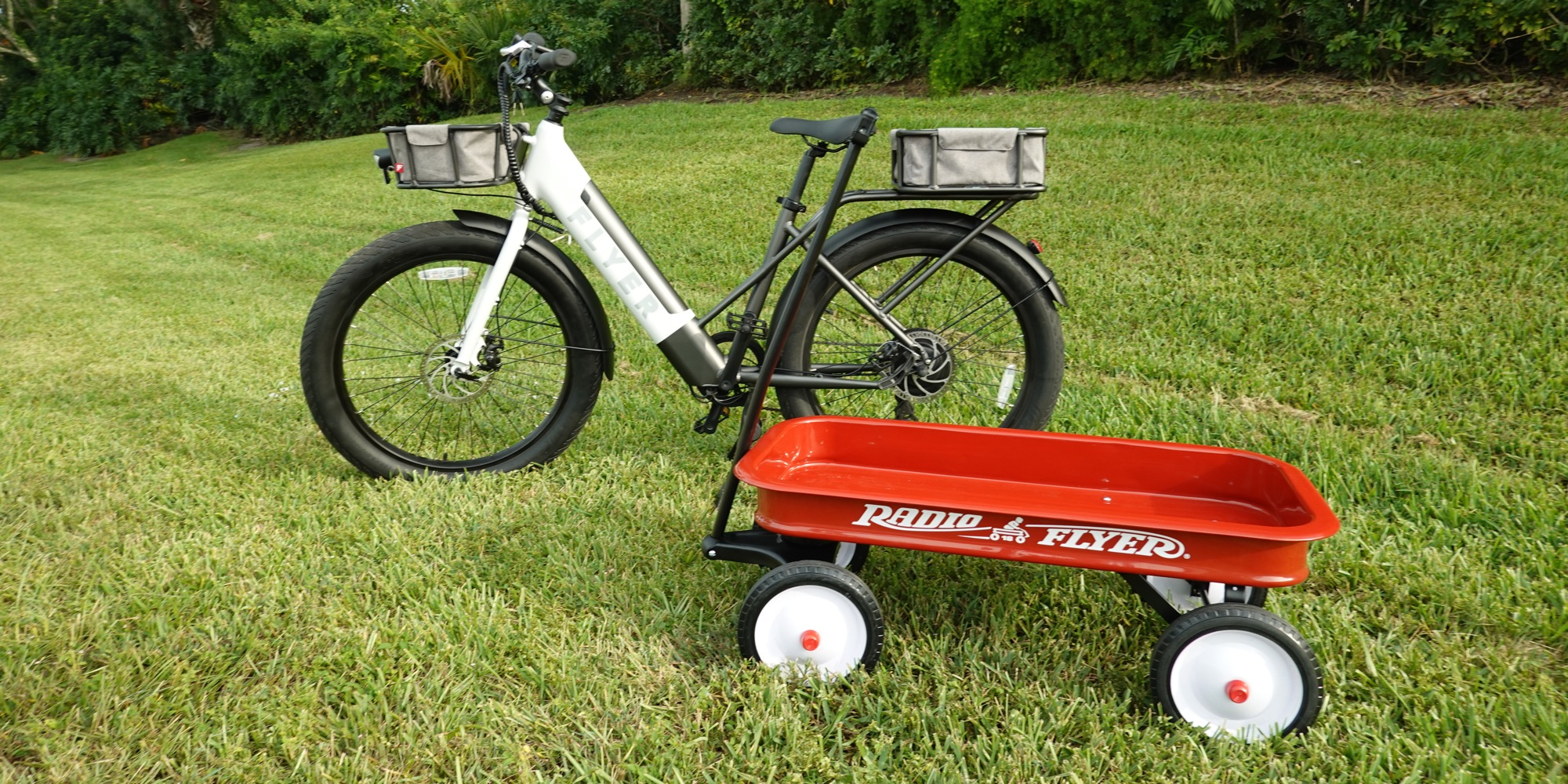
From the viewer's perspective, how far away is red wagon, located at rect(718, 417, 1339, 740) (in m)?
1.92

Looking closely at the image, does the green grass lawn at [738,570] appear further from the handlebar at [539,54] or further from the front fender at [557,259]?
the handlebar at [539,54]

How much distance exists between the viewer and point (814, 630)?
2.13m

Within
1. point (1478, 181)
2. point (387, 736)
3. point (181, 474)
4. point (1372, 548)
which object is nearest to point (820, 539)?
point (387, 736)

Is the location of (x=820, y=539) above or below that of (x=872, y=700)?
above

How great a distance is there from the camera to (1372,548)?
2574 millimetres

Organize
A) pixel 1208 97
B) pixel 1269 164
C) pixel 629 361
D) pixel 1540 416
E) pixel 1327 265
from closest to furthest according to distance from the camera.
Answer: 1. pixel 1540 416
2. pixel 629 361
3. pixel 1327 265
4. pixel 1269 164
5. pixel 1208 97

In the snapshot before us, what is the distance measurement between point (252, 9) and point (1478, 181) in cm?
2221

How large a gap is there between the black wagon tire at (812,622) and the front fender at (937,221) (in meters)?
1.19

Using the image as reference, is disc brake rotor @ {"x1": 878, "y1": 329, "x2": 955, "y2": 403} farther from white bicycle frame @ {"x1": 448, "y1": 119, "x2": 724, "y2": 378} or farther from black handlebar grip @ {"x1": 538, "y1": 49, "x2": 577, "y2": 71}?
black handlebar grip @ {"x1": 538, "y1": 49, "x2": 577, "y2": 71}

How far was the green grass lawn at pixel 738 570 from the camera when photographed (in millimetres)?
1954

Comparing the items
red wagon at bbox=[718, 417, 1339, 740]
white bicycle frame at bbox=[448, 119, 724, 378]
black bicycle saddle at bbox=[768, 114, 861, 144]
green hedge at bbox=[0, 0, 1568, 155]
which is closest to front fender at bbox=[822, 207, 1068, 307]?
black bicycle saddle at bbox=[768, 114, 861, 144]

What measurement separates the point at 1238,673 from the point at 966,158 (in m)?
1.55

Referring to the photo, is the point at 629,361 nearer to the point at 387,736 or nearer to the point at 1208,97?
the point at 387,736

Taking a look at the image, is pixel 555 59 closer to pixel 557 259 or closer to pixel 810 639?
pixel 557 259
